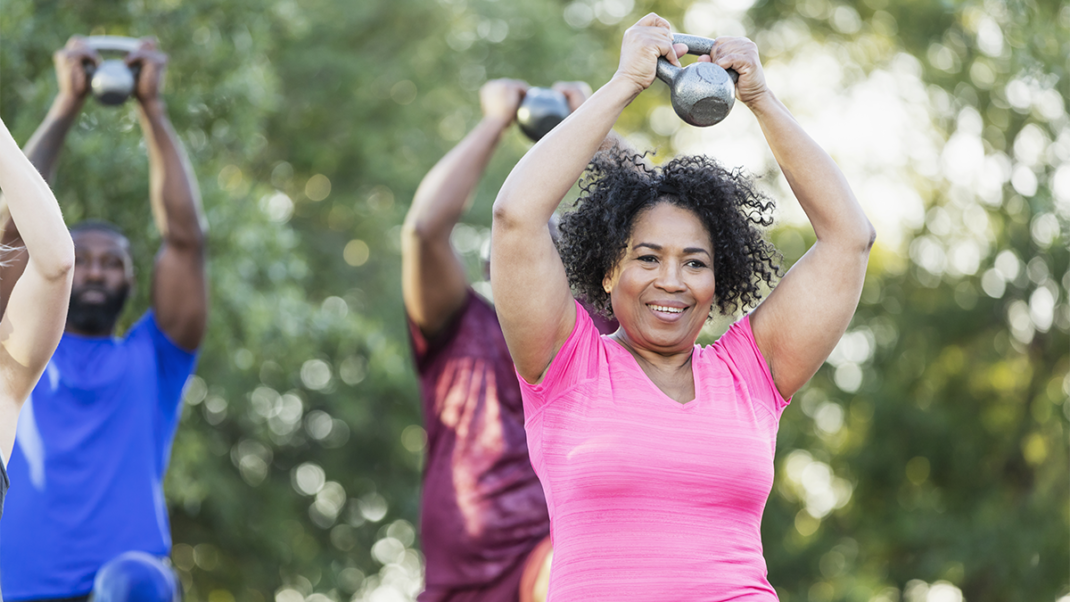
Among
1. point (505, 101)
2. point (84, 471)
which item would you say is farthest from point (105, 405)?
point (505, 101)

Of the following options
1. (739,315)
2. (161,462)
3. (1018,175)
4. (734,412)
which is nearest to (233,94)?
(161,462)

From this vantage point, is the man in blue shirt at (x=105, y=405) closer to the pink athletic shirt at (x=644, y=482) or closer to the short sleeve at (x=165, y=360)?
the short sleeve at (x=165, y=360)

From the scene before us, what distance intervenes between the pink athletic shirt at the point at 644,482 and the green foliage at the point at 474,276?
18.7 ft

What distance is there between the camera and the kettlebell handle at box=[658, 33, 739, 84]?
9.74ft

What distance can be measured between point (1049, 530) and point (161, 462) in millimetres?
11729

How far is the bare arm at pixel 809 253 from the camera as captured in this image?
298 centimetres

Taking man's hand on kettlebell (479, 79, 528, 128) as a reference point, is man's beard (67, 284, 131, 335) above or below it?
below

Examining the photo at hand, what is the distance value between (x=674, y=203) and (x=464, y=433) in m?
1.76

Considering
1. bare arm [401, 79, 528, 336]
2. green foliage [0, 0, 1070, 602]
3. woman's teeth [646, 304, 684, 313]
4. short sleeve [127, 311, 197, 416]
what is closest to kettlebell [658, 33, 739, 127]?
woman's teeth [646, 304, 684, 313]

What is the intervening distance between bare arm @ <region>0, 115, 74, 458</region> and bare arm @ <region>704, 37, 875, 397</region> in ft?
5.24

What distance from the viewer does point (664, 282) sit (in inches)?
115

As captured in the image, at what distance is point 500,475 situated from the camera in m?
4.51

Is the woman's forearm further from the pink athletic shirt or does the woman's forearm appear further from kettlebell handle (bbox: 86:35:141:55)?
kettlebell handle (bbox: 86:35:141:55)

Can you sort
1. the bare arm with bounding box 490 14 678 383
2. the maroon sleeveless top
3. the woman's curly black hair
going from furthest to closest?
the maroon sleeveless top
the woman's curly black hair
the bare arm with bounding box 490 14 678 383
